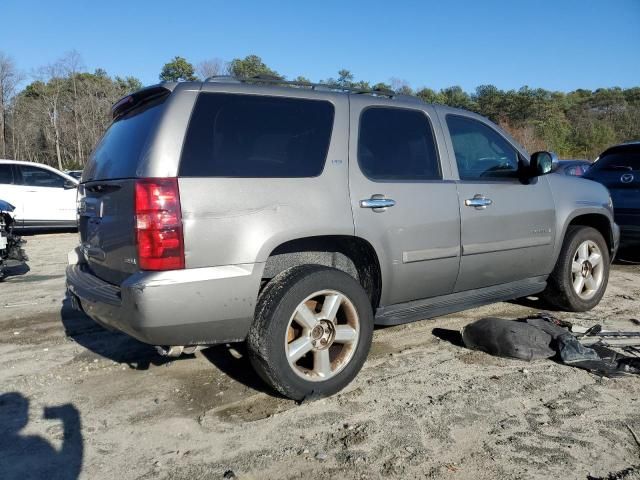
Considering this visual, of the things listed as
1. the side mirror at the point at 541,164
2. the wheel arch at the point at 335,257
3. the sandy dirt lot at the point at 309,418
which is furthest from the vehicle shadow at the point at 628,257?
the wheel arch at the point at 335,257

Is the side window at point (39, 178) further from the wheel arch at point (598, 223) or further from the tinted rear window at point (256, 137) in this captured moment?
the wheel arch at point (598, 223)

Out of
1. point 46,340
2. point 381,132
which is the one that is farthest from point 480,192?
point 46,340

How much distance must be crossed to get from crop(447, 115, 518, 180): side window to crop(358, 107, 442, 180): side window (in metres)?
0.28

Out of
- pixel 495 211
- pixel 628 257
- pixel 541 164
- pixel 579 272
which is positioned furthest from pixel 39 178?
pixel 628 257

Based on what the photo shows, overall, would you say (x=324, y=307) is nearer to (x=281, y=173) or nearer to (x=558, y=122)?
(x=281, y=173)

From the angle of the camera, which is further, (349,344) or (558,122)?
(558,122)

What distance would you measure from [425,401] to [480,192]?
1725 millimetres

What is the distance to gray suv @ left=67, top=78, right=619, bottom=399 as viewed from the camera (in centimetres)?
287

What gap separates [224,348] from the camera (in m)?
4.34

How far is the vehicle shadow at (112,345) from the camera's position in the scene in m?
4.10

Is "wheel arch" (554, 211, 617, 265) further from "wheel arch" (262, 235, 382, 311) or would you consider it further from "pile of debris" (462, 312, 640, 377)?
"wheel arch" (262, 235, 382, 311)

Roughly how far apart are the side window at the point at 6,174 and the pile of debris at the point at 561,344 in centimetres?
1078

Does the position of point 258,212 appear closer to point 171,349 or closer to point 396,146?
point 171,349

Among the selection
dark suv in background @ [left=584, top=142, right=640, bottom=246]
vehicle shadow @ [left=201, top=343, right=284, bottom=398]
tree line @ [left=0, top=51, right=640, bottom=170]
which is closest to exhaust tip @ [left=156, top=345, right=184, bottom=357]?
vehicle shadow @ [left=201, top=343, right=284, bottom=398]
